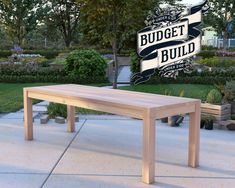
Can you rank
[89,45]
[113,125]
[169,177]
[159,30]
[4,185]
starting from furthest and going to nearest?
[89,45]
[159,30]
[113,125]
[169,177]
[4,185]

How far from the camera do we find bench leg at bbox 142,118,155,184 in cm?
368

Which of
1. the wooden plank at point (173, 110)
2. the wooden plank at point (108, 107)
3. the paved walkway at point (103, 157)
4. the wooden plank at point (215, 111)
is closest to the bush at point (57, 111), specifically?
the paved walkway at point (103, 157)

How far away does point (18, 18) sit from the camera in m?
28.7

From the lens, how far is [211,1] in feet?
84.5

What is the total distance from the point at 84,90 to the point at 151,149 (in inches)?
62.5

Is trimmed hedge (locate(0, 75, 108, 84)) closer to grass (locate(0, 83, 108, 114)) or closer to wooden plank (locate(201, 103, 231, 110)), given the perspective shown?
grass (locate(0, 83, 108, 114))

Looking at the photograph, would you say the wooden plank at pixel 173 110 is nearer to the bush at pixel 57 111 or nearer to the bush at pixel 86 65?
the bush at pixel 57 111

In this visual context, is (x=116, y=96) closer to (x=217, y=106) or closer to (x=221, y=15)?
(x=217, y=106)

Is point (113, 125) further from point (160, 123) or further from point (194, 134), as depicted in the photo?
point (194, 134)

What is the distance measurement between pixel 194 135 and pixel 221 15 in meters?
23.8

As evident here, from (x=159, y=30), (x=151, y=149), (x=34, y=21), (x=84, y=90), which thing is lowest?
(x=151, y=149)

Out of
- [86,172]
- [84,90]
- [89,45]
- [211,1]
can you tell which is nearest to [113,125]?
[84,90]

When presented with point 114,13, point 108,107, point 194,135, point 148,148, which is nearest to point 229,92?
point 194,135

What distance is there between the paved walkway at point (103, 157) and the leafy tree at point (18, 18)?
76.9 feet
